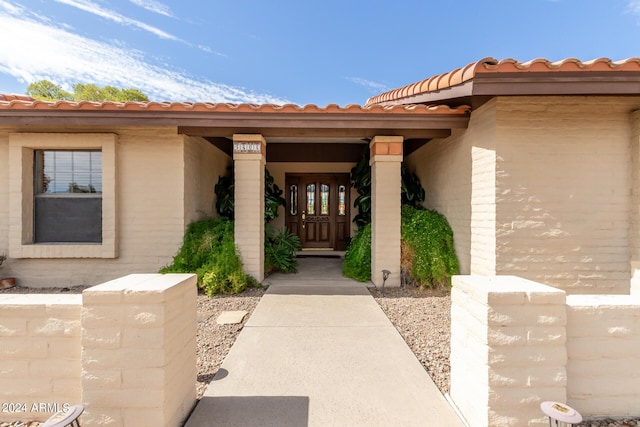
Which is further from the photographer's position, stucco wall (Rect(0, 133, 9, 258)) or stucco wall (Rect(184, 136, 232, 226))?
stucco wall (Rect(184, 136, 232, 226))

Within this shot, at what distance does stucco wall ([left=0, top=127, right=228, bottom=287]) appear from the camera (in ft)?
18.0

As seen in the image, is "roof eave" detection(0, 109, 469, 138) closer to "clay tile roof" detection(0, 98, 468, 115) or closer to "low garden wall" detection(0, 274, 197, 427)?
"clay tile roof" detection(0, 98, 468, 115)

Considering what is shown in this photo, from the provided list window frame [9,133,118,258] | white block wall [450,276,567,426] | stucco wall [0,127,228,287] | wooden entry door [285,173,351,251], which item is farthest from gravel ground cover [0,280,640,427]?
wooden entry door [285,173,351,251]

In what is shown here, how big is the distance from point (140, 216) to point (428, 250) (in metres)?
5.28

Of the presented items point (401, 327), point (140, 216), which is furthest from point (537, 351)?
point (140, 216)

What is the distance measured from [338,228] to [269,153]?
2.99 meters

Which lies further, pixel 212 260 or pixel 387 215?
pixel 387 215

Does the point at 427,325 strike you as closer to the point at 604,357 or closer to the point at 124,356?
the point at 604,357

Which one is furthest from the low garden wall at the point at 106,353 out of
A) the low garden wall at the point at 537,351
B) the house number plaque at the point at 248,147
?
the house number plaque at the point at 248,147

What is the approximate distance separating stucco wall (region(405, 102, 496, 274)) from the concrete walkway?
190cm

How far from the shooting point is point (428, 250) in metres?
5.46

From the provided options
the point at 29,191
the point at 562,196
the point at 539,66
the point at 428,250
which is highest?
the point at 539,66

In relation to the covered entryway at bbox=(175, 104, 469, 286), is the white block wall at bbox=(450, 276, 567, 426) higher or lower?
lower

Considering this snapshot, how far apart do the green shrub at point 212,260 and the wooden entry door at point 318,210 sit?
11.4 feet
